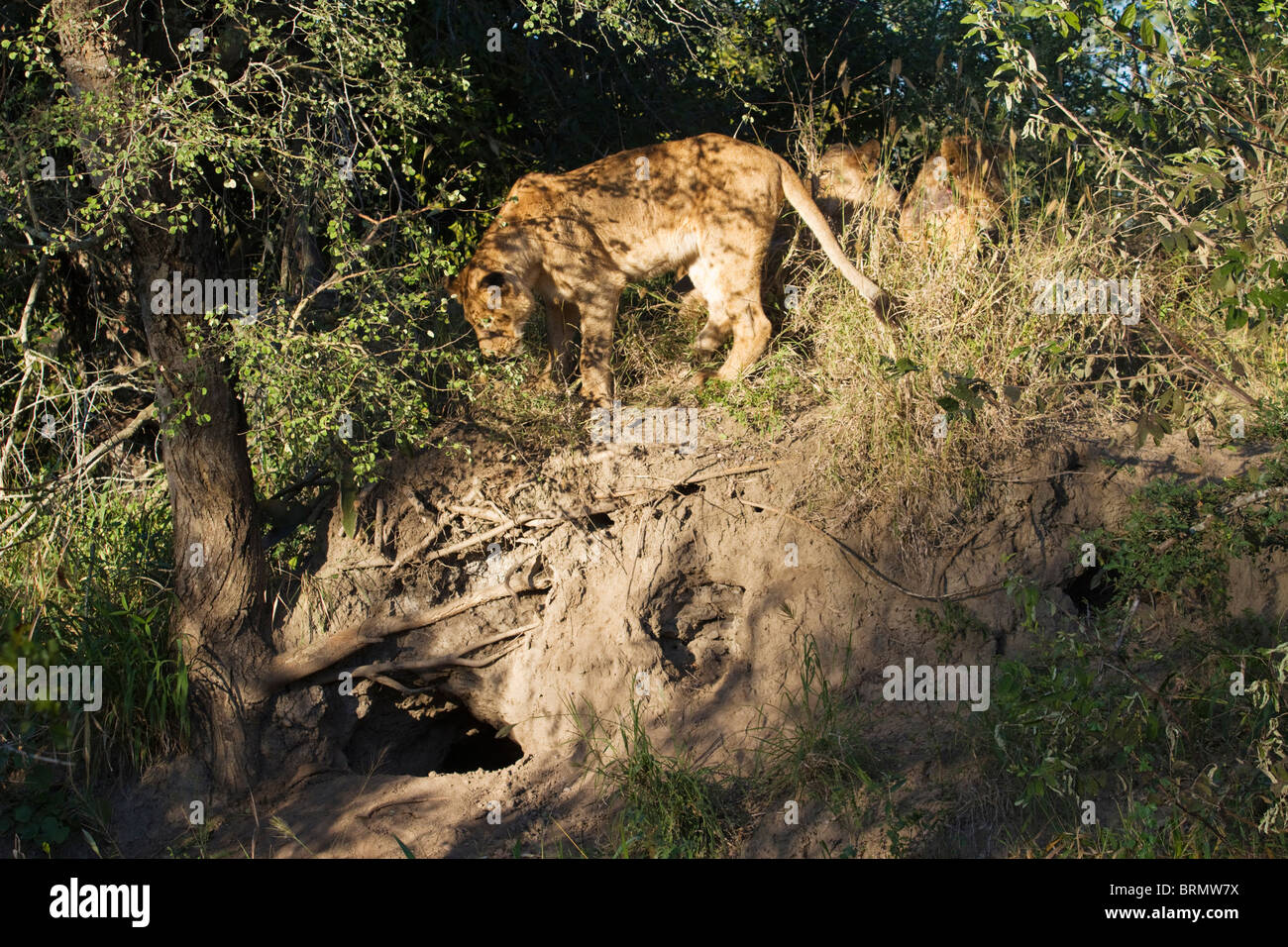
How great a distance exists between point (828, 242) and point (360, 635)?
338cm

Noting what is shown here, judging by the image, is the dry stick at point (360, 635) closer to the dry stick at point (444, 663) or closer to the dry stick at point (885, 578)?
the dry stick at point (444, 663)

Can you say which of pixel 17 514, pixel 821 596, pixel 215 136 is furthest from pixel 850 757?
pixel 17 514

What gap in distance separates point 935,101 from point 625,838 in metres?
5.19

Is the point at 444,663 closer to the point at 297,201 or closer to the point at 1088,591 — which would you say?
the point at 297,201

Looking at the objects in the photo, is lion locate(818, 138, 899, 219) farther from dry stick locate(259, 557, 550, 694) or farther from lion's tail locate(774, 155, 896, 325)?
dry stick locate(259, 557, 550, 694)

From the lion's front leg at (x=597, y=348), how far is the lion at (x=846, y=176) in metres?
1.50

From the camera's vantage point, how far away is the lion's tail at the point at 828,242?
6023 mm

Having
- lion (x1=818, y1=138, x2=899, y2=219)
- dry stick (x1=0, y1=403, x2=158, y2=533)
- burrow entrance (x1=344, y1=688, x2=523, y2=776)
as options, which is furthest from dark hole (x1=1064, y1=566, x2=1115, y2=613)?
dry stick (x1=0, y1=403, x2=158, y2=533)

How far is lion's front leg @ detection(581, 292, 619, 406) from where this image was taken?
6730mm

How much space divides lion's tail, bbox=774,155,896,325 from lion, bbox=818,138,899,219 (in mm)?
398

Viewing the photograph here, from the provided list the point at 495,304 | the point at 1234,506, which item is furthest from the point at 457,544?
the point at 1234,506

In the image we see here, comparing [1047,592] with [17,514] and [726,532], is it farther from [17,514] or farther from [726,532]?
[17,514]

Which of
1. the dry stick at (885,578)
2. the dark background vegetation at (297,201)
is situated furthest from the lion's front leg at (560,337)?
the dry stick at (885,578)

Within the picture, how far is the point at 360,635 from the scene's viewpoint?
6.30 metres
